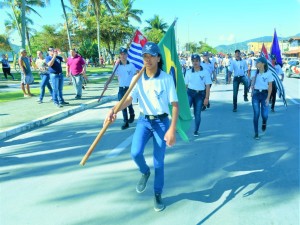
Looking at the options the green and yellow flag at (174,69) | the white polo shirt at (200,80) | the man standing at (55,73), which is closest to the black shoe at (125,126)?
the white polo shirt at (200,80)

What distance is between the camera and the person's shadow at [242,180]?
3924 millimetres

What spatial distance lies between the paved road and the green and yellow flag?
0.79 meters

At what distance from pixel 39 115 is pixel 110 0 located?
105 feet

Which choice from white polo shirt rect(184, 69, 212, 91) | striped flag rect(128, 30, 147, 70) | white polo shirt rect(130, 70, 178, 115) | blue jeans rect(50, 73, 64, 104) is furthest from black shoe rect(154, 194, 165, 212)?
blue jeans rect(50, 73, 64, 104)

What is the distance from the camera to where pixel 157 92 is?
361cm

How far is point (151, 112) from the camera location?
12.0ft

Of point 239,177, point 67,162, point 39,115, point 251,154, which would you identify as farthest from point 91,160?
point 39,115

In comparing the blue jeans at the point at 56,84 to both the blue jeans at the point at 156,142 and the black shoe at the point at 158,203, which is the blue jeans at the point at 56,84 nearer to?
the blue jeans at the point at 156,142

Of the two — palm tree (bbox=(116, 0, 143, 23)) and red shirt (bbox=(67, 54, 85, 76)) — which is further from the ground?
palm tree (bbox=(116, 0, 143, 23))

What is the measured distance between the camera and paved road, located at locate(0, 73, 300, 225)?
3.52m

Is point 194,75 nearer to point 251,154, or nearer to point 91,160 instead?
point 251,154

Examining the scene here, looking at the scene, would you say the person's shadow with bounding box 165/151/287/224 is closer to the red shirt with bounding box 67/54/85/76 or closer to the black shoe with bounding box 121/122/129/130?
the black shoe with bounding box 121/122/129/130

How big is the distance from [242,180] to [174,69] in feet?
5.80

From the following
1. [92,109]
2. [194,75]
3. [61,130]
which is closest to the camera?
[194,75]
